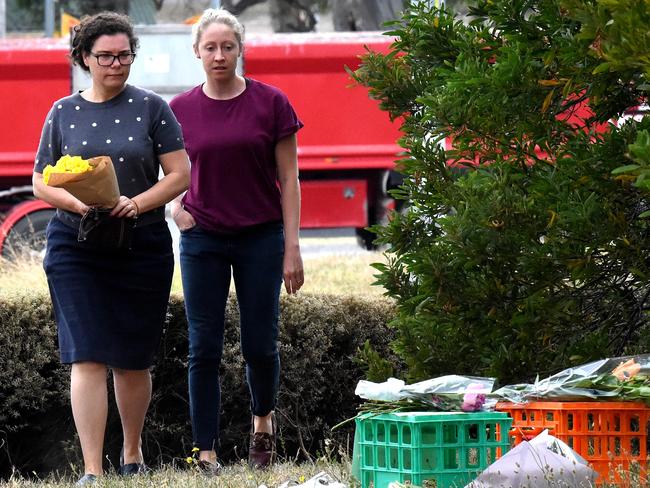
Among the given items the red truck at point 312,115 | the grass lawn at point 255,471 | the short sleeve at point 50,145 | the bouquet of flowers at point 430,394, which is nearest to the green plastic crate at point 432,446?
the bouquet of flowers at point 430,394

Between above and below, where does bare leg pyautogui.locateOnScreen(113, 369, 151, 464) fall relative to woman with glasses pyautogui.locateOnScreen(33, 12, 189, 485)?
below

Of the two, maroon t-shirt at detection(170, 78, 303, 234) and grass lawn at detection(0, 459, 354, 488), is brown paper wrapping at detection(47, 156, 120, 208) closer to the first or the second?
maroon t-shirt at detection(170, 78, 303, 234)

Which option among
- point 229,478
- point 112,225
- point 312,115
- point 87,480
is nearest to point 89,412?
point 87,480

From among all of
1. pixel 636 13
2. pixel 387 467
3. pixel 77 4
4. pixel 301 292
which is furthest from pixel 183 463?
pixel 77 4

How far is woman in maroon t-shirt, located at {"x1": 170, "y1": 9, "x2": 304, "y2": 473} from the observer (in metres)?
5.26

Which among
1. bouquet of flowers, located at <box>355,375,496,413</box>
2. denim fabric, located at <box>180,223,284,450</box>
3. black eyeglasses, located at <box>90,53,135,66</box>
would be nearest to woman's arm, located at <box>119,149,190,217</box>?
denim fabric, located at <box>180,223,284,450</box>

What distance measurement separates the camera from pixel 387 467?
386 cm

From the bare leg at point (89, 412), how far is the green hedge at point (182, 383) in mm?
910

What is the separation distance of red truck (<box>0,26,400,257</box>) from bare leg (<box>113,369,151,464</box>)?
6.77 m

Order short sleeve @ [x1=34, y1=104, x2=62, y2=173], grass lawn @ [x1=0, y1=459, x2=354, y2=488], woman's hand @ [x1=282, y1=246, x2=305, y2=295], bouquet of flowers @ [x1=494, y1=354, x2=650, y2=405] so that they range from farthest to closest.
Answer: woman's hand @ [x1=282, y1=246, x2=305, y2=295] < short sleeve @ [x1=34, y1=104, x2=62, y2=173] < grass lawn @ [x1=0, y1=459, x2=354, y2=488] < bouquet of flowers @ [x1=494, y1=354, x2=650, y2=405]

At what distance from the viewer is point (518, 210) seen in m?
3.99

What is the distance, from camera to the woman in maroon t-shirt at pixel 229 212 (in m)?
5.26

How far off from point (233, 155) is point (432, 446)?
192 centimetres

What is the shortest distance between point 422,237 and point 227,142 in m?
1.01
